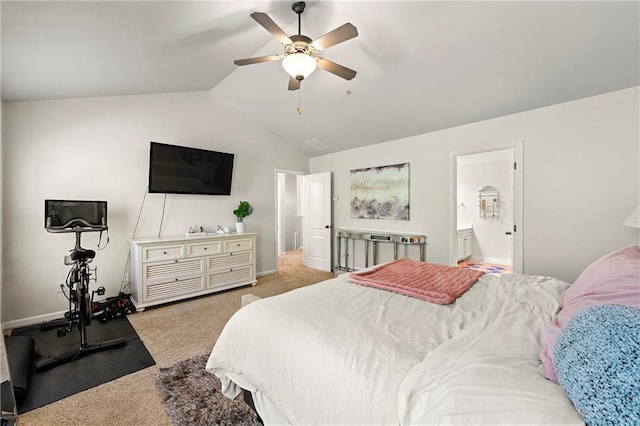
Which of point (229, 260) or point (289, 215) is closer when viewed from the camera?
point (229, 260)

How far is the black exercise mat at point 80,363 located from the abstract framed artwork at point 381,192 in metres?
3.76

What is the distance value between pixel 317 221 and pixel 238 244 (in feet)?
6.18

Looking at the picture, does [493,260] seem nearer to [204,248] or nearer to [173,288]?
[204,248]

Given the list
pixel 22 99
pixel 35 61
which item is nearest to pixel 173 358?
pixel 35 61

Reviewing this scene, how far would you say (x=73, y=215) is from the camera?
277 centimetres

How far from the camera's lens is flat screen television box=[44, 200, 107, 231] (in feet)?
8.63

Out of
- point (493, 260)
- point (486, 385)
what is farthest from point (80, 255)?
point (493, 260)

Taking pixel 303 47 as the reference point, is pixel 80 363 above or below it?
below

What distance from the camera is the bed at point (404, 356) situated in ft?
2.52

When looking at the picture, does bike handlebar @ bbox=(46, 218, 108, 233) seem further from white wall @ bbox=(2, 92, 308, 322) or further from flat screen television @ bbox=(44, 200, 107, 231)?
white wall @ bbox=(2, 92, 308, 322)

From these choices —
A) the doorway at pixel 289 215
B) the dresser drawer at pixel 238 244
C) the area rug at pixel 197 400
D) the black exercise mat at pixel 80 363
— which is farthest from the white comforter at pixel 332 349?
the doorway at pixel 289 215

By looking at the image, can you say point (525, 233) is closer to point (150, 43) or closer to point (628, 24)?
point (628, 24)

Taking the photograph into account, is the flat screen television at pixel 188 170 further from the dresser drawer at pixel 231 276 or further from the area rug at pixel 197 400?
the area rug at pixel 197 400

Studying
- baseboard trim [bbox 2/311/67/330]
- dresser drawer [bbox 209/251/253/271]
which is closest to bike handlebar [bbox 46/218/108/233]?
baseboard trim [bbox 2/311/67/330]
